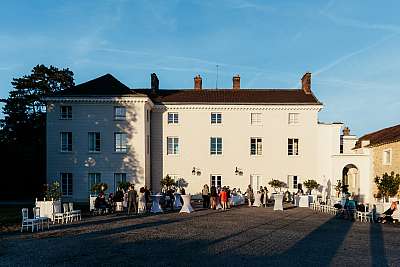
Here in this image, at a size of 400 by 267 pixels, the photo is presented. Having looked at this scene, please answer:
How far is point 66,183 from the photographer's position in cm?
3088

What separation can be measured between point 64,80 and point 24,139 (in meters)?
9.82

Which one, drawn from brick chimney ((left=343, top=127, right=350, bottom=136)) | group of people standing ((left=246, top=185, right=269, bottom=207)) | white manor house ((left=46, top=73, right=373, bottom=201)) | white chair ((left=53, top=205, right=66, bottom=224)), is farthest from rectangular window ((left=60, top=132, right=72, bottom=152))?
brick chimney ((left=343, top=127, right=350, bottom=136))

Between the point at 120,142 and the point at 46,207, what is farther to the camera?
the point at 120,142

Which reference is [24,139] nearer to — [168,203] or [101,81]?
[101,81]

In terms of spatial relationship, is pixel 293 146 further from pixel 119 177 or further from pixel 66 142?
pixel 66 142

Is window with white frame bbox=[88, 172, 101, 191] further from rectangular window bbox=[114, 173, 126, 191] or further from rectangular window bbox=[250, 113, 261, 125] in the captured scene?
rectangular window bbox=[250, 113, 261, 125]

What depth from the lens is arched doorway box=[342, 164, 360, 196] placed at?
3497 centimetres

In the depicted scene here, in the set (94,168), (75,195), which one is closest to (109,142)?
(94,168)

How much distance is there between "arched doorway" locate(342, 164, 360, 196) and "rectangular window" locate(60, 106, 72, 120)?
2370 centimetres

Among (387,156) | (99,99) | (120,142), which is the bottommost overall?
(387,156)

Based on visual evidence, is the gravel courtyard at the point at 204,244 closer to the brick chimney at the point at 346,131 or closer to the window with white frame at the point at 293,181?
the window with white frame at the point at 293,181

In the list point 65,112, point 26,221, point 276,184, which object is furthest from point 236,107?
point 26,221

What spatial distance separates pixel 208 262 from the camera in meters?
9.30

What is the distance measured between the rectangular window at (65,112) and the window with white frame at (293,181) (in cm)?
1829
